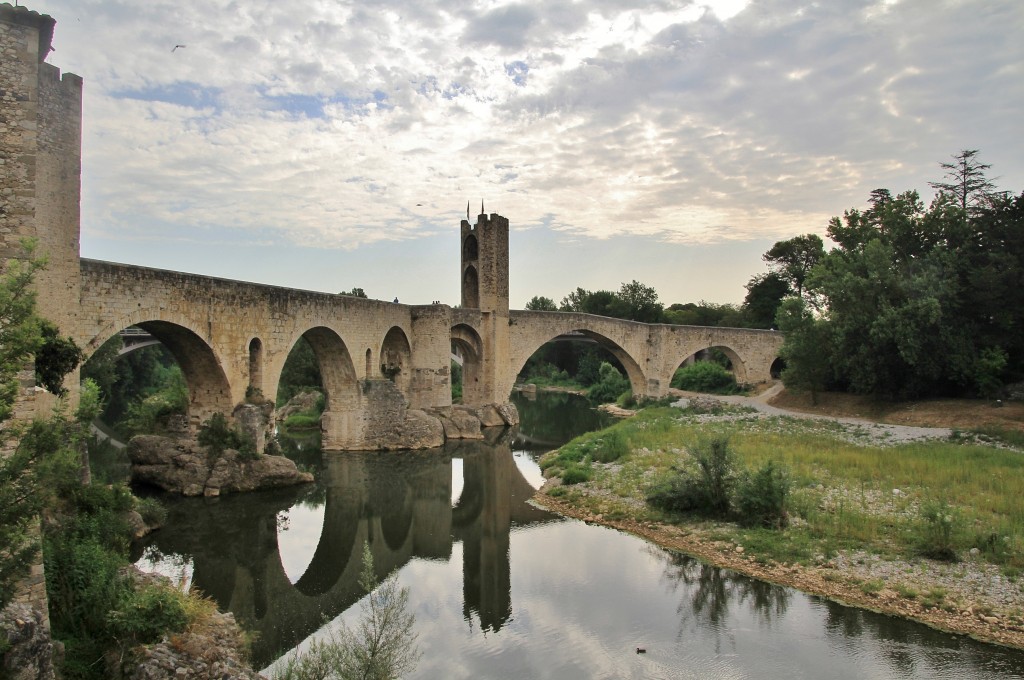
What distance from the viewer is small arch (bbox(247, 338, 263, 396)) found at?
15.1 meters

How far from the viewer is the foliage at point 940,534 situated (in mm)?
9695

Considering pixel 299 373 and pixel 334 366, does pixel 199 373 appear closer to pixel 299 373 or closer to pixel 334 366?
pixel 334 366

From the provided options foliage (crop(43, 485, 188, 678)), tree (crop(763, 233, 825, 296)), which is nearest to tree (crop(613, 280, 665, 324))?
tree (crop(763, 233, 825, 296))

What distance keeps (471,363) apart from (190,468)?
13482 mm

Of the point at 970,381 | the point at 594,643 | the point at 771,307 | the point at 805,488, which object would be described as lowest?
the point at 594,643

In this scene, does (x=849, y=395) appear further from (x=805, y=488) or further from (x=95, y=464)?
(x=95, y=464)

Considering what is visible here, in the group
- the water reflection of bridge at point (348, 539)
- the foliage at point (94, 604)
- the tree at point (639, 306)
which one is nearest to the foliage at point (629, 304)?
the tree at point (639, 306)

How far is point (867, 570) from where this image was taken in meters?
9.61

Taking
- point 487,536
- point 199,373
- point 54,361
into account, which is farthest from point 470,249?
point 54,361

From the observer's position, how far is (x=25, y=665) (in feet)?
15.7

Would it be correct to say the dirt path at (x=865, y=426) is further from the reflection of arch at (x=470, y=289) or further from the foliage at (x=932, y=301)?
the reflection of arch at (x=470, y=289)

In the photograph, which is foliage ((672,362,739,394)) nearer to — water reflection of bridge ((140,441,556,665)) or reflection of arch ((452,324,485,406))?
reflection of arch ((452,324,485,406))

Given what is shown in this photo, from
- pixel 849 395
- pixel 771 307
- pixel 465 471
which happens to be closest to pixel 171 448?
pixel 465 471

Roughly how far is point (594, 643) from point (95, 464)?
12.8m
